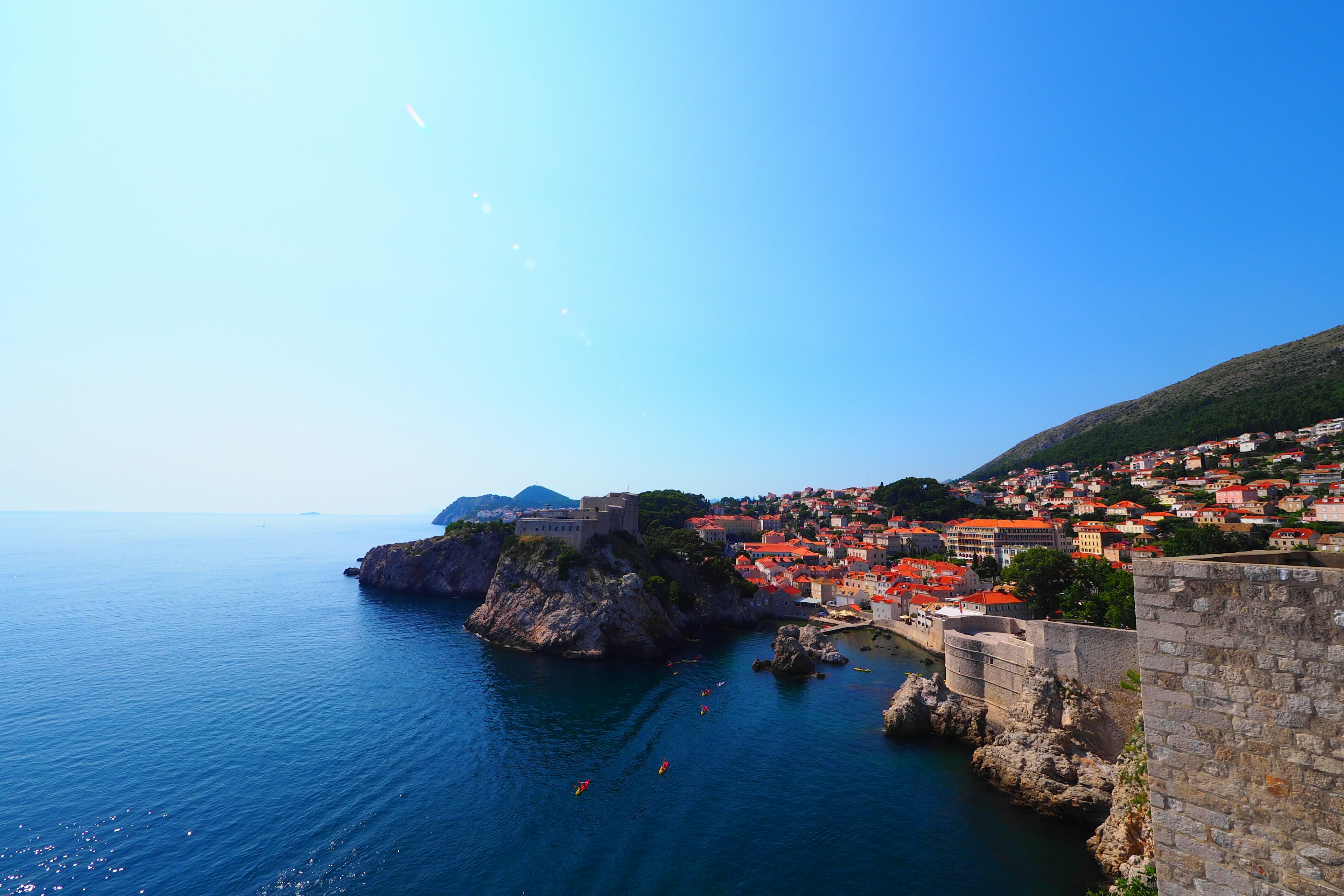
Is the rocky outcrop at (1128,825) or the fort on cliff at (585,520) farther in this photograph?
the fort on cliff at (585,520)

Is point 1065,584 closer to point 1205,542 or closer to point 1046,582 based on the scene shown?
point 1046,582

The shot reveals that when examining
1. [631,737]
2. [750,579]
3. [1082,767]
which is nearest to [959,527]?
[750,579]

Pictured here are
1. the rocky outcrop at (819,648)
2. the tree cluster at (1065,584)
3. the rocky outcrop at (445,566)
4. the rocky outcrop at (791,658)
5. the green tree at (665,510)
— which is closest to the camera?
the tree cluster at (1065,584)

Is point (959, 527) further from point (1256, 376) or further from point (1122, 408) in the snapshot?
point (1122, 408)

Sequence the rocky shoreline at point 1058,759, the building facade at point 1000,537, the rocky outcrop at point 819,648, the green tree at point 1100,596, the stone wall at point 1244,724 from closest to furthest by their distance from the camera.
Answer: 1. the stone wall at point 1244,724
2. the rocky shoreline at point 1058,759
3. the green tree at point 1100,596
4. the rocky outcrop at point 819,648
5. the building facade at point 1000,537

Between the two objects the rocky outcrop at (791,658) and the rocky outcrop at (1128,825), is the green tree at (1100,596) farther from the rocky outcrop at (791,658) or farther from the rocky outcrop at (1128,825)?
the rocky outcrop at (791,658)

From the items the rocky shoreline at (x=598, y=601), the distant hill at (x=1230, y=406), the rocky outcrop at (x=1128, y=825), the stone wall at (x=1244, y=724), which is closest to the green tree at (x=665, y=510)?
the rocky shoreline at (x=598, y=601)

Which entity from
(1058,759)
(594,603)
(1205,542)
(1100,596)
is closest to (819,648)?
(1100,596)
